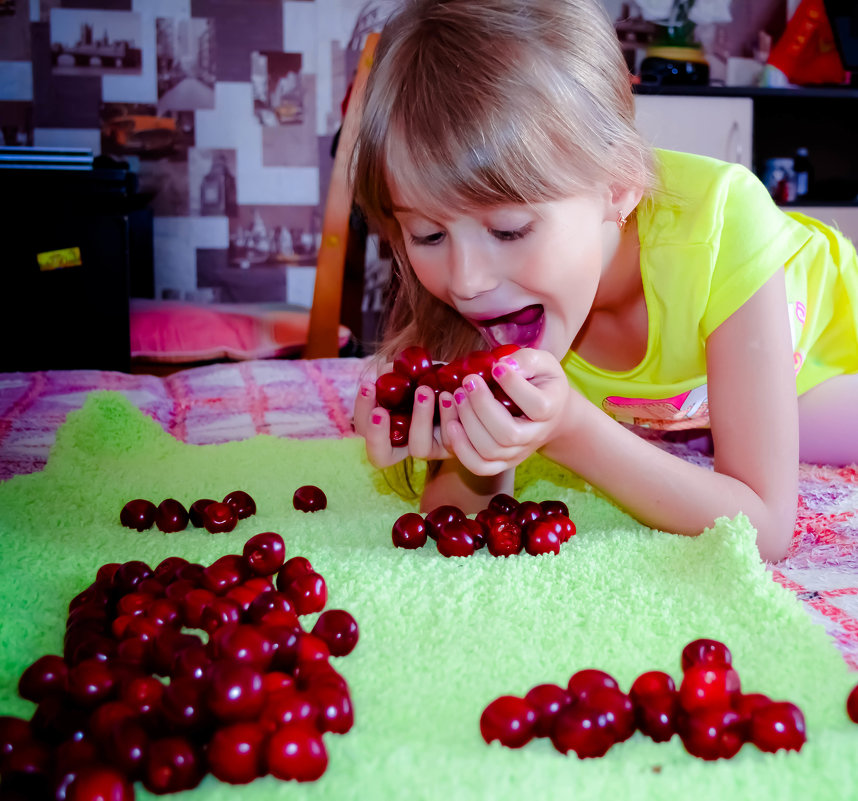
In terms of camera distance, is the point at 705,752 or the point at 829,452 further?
the point at 829,452

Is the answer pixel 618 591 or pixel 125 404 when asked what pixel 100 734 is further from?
pixel 125 404

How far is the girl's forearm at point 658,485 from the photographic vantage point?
899mm

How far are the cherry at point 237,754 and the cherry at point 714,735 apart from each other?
9.8 inches

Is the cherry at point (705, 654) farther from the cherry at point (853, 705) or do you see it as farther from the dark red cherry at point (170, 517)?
the dark red cherry at point (170, 517)

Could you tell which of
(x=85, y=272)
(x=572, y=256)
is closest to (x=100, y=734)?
(x=572, y=256)

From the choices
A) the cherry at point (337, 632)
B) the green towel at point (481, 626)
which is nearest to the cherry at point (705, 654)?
the green towel at point (481, 626)

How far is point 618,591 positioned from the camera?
30.0 inches

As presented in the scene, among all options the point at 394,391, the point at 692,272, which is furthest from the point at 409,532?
the point at 692,272

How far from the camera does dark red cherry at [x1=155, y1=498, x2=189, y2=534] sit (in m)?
0.95

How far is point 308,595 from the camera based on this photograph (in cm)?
73

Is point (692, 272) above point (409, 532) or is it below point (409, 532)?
above

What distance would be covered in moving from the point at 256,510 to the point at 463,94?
0.50 m

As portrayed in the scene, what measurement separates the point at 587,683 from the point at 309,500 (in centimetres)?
53

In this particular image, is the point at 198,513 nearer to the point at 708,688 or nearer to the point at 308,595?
the point at 308,595
